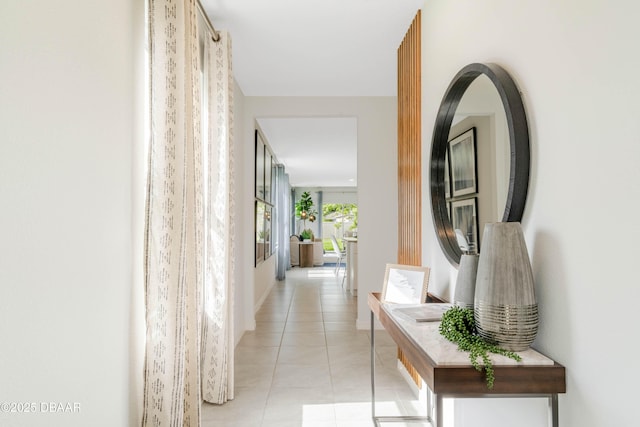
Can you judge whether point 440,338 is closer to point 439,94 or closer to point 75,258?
point 75,258

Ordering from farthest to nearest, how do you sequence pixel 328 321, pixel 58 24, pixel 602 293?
pixel 328 321 < pixel 58 24 < pixel 602 293

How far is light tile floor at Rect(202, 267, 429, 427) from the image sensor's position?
2.35 meters

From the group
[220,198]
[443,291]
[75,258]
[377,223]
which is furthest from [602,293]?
[377,223]

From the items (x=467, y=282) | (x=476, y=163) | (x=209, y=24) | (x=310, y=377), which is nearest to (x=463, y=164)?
(x=476, y=163)

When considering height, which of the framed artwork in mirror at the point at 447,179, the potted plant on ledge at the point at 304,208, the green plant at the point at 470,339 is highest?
the potted plant on ledge at the point at 304,208

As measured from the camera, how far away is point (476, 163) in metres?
1.74

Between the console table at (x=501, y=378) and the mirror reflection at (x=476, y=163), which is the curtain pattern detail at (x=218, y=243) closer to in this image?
the mirror reflection at (x=476, y=163)

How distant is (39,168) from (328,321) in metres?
3.93

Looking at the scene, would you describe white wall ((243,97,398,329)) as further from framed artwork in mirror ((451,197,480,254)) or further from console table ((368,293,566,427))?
console table ((368,293,566,427))

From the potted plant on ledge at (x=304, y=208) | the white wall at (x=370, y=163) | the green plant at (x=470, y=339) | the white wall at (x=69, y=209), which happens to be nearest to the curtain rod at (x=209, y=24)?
the white wall at (x=69, y=209)

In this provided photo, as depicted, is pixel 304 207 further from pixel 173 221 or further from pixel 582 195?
pixel 582 195

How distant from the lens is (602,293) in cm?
100

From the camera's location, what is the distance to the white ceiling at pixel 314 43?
98.3 inches

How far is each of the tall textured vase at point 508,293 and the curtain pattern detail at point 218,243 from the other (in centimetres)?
178
